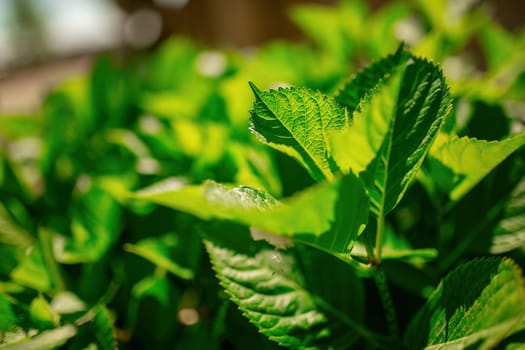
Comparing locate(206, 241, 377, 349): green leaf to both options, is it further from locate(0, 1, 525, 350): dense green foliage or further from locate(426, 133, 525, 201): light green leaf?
locate(426, 133, 525, 201): light green leaf

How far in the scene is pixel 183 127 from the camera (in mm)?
704

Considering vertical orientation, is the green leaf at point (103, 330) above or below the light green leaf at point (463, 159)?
below

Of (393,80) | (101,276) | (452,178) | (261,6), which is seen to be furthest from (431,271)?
(261,6)

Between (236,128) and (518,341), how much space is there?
1.85 ft

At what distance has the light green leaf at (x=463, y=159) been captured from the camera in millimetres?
360

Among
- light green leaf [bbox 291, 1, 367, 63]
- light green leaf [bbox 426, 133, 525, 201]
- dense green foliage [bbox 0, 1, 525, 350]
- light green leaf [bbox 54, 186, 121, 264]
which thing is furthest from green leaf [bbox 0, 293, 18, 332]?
light green leaf [bbox 291, 1, 367, 63]

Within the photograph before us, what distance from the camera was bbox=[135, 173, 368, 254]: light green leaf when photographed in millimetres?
284

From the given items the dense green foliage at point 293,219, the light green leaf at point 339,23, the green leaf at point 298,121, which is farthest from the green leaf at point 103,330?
the light green leaf at point 339,23

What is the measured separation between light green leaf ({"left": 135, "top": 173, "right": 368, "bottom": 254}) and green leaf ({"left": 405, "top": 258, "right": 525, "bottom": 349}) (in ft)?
0.30

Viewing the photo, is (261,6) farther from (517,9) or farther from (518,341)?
(518,341)

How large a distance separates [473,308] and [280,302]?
156 mm

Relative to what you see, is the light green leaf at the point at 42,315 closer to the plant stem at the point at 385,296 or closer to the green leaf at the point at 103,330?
the green leaf at the point at 103,330

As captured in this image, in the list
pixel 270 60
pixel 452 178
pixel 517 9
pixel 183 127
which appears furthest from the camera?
pixel 517 9

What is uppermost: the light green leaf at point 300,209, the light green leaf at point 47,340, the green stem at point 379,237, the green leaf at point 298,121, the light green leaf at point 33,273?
the green leaf at point 298,121
